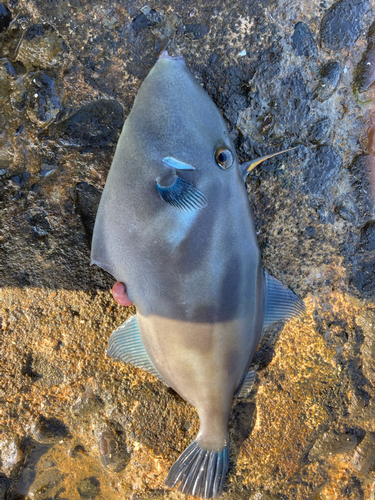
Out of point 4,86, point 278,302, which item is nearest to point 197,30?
point 4,86

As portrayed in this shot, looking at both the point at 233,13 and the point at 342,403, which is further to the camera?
the point at 342,403

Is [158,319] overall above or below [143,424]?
above

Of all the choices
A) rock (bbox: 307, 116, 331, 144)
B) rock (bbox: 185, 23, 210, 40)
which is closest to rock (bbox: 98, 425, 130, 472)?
rock (bbox: 307, 116, 331, 144)

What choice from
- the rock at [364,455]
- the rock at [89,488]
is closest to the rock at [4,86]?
the rock at [89,488]

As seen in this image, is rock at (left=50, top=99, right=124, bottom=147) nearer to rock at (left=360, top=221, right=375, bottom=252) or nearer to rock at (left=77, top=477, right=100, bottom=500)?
rock at (left=360, top=221, right=375, bottom=252)

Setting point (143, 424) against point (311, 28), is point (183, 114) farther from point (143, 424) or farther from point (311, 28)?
point (143, 424)

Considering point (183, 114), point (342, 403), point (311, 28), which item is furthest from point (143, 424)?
point (311, 28)

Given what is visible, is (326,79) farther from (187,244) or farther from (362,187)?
(187,244)
